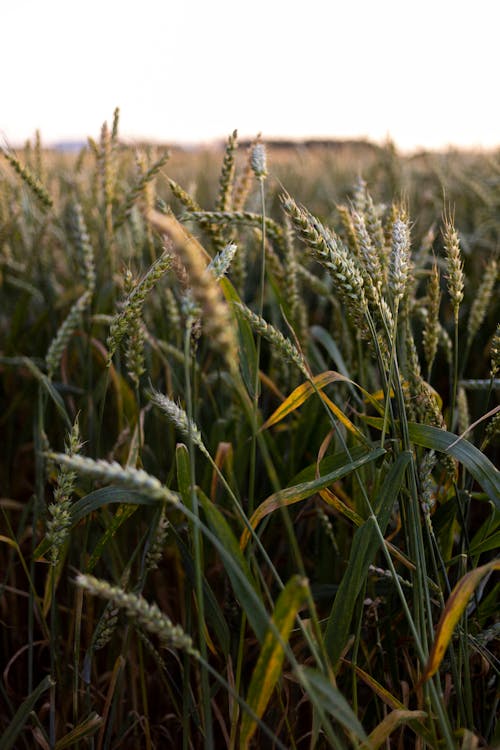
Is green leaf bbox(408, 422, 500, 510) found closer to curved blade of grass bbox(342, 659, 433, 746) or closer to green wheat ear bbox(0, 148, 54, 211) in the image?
curved blade of grass bbox(342, 659, 433, 746)

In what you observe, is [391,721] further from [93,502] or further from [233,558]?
[93,502]

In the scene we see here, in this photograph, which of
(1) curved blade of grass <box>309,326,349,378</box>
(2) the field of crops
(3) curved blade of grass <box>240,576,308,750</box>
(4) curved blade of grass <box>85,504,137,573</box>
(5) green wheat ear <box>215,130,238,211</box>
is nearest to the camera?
(3) curved blade of grass <box>240,576,308,750</box>

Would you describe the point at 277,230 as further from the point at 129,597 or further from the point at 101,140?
the point at 129,597

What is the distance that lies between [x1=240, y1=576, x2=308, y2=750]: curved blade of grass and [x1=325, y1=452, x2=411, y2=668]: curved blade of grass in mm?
127

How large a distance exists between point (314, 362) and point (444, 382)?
2.62 ft

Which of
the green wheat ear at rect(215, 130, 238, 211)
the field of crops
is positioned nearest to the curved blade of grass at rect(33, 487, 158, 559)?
the field of crops

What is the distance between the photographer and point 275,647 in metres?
0.70

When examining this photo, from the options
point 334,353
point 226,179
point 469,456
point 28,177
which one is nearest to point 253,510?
point 469,456

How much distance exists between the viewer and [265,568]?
54.0 inches

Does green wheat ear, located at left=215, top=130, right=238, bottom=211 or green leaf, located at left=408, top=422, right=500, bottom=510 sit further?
green wheat ear, located at left=215, top=130, right=238, bottom=211

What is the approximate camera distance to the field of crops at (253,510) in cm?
76

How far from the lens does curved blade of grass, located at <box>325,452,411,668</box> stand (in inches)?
32.8

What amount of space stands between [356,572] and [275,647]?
182 mm

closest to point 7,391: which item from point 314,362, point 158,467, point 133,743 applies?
point 158,467
